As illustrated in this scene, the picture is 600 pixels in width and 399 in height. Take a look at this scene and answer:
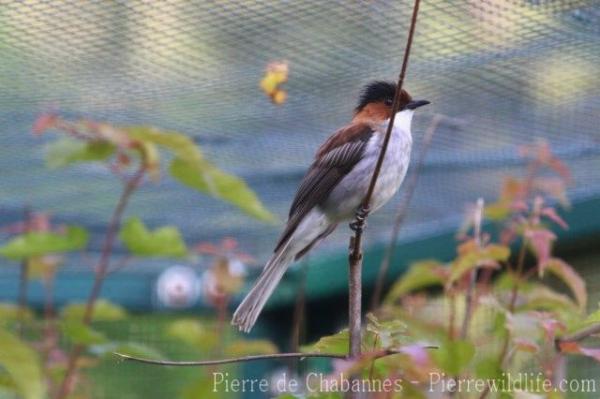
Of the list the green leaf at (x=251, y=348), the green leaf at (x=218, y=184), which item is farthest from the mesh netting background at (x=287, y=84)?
the green leaf at (x=218, y=184)

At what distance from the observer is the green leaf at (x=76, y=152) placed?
1933mm

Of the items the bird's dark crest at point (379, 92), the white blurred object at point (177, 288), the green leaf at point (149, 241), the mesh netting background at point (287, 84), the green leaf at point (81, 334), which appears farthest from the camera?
the white blurred object at point (177, 288)

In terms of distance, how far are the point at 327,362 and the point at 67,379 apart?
7.37 ft

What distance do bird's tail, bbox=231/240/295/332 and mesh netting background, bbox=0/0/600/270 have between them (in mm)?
698

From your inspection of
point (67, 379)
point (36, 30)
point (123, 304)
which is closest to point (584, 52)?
point (36, 30)

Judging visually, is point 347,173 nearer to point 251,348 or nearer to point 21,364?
point 251,348

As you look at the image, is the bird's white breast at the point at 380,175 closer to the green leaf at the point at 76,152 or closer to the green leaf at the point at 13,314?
the green leaf at the point at 13,314

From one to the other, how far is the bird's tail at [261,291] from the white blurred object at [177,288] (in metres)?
1.50

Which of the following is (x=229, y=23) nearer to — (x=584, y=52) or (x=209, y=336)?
(x=209, y=336)

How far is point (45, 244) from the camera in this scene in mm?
2309

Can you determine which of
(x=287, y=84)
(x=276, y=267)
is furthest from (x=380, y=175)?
(x=287, y=84)

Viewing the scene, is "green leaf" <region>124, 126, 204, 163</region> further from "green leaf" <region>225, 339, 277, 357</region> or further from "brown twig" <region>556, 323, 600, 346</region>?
"green leaf" <region>225, 339, 277, 357</region>

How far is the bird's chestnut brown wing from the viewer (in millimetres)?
3500

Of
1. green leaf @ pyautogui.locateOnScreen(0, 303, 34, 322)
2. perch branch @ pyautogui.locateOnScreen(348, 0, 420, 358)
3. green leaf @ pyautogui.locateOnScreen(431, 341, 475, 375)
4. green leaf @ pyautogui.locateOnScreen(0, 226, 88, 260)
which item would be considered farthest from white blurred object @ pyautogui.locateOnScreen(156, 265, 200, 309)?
green leaf @ pyautogui.locateOnScreen(431, 341, 475, 375)
